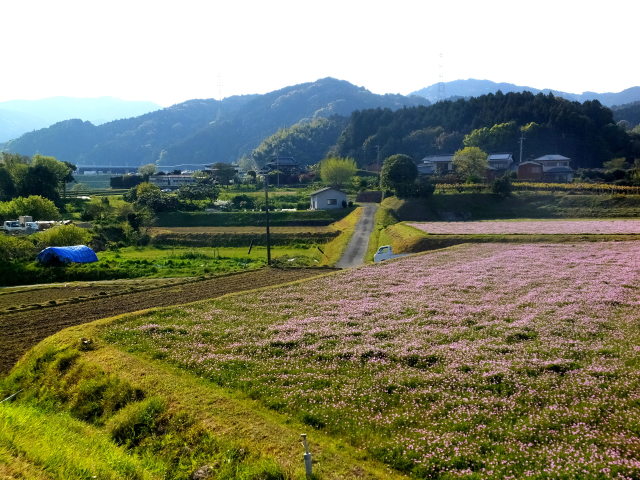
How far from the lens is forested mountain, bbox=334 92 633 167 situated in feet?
456

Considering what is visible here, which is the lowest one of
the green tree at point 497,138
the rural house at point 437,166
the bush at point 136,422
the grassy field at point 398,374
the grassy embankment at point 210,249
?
the grassy embankment at point 210,249

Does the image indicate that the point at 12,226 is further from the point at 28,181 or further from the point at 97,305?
the point at 97,305

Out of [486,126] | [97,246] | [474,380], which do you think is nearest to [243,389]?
[474,380]

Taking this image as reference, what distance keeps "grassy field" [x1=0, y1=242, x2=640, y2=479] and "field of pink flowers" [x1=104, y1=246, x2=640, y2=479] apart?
→ 0.06m

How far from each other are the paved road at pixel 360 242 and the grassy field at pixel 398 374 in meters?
21.1

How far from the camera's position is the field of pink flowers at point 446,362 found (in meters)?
12.6

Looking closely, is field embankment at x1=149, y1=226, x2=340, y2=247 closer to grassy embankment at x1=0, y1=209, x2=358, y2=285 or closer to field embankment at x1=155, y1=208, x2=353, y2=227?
grassy embankment at x1=0, y1=209, x2=358, y2=285

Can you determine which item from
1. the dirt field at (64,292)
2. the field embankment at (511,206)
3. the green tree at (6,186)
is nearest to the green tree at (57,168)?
the green tree at (6,186)

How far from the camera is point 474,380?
16375 millimetres

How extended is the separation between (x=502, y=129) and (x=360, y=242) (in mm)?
101030

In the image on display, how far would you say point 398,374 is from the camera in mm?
17078

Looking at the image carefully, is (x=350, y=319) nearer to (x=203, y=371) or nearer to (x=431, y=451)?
(x=203, y=371)

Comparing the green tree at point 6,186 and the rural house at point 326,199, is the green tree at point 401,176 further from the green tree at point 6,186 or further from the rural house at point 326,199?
the green tree at point 6,186

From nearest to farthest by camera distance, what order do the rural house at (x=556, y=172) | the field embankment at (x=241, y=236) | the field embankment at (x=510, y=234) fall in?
the field embankment at (x=510, y=234) < the field embankment at (x=241, y=236) < the rural house at (x=556, y=172)
